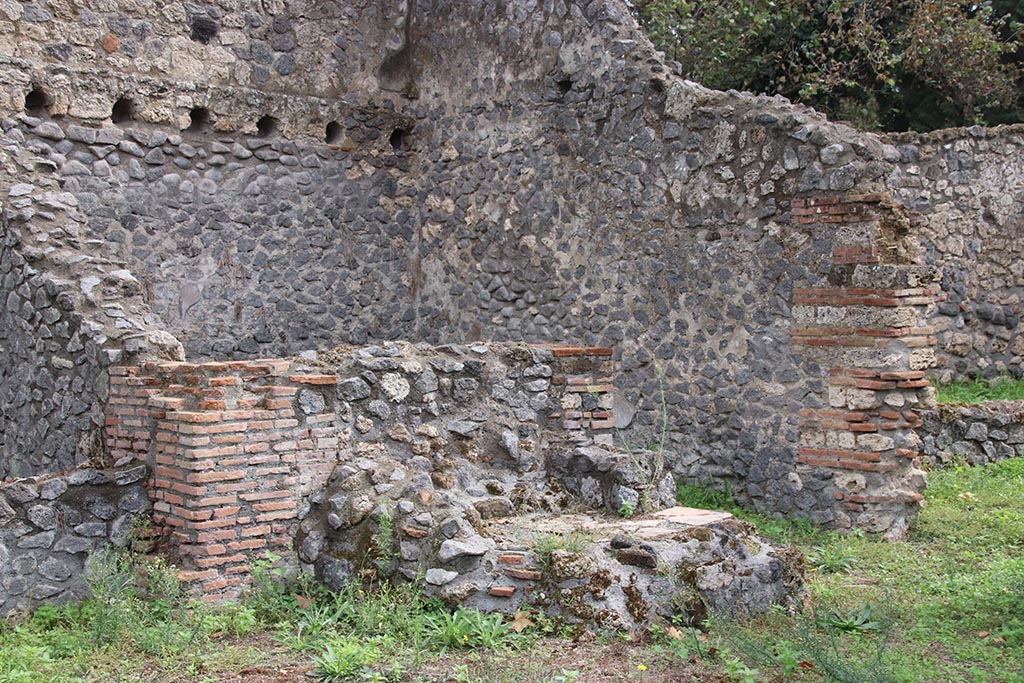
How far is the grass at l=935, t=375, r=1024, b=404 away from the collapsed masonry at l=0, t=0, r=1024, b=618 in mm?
249

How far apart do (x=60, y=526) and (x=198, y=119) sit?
5.13m

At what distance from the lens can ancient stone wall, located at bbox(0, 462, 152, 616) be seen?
576cm

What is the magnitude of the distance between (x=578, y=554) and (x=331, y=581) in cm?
139

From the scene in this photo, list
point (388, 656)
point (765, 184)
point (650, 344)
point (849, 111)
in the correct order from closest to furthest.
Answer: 1. point (388, 656)
2. point (765, 184)
3. point (650, 344)
4. point (849, 111)

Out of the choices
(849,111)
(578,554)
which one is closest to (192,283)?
(578,554)

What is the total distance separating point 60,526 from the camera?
5.92 metres

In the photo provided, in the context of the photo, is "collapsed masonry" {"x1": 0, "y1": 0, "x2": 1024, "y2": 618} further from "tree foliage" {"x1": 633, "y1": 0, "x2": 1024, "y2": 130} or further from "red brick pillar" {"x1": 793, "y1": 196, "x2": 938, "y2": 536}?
"tree foliage" {"x1": 633, "y1": 0, "x2": 1024, "y2": 130}

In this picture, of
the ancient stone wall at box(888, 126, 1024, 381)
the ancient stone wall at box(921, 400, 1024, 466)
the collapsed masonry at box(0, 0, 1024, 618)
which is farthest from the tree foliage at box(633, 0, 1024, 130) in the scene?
the ancient stone wall at box(921, 400, 1024, 466)

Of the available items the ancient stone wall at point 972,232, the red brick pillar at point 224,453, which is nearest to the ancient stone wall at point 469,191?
the red brick pillar at point 224,453

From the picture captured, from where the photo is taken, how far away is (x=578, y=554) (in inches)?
220

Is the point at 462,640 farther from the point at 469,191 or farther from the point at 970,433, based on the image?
the point at 469,191

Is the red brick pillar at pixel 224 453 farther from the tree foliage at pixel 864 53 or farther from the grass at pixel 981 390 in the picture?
the tree foliage at pixel 864 53

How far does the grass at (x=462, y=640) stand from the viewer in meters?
4.91

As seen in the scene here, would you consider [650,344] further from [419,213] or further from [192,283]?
[192,283]
